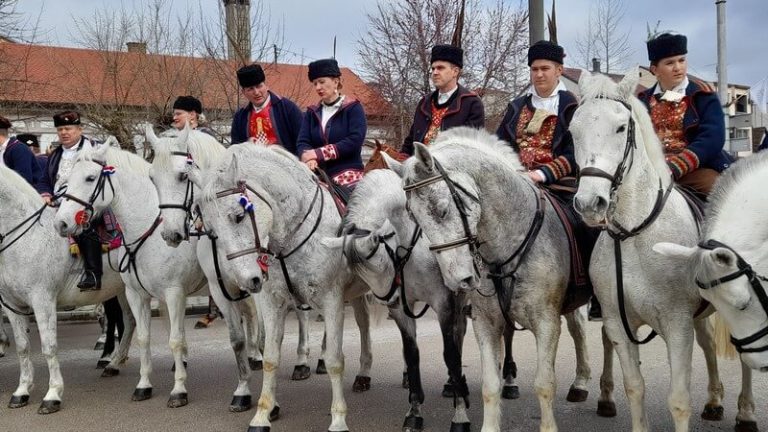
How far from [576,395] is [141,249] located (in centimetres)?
424

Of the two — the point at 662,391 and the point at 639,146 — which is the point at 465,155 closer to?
the point at 639,146

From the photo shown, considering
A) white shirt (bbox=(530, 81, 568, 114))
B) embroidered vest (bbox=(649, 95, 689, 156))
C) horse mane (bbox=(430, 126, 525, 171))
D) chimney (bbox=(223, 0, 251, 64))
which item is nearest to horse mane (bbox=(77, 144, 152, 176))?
horse mane (bbox=(430, 126, 525, 171))

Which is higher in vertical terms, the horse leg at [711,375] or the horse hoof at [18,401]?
the horse leg at [711,375]

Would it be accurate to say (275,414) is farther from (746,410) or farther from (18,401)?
(746,410)

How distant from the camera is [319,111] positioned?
253 inches

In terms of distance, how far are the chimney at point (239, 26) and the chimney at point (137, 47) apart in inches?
98.9

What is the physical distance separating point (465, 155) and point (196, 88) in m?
14.2

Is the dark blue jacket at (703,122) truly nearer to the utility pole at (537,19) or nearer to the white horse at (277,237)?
the white horse at (277,237)

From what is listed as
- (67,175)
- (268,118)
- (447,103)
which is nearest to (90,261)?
(67,175)

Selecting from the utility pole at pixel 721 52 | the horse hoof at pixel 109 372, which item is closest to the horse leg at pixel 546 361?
the horse hoof at pixel 109 372

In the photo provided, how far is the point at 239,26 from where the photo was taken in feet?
50.6

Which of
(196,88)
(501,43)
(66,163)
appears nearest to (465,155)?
(66,163)

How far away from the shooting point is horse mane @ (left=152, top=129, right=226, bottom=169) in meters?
5.60

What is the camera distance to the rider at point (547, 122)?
196 inches
